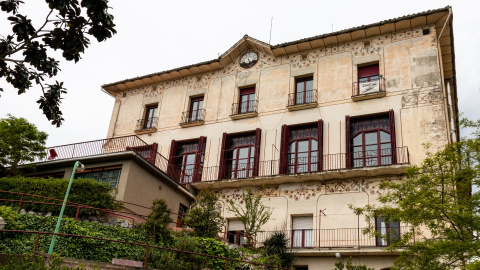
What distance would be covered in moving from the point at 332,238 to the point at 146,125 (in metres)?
14.9

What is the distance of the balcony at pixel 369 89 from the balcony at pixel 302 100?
212cm

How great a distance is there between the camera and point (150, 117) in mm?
30078

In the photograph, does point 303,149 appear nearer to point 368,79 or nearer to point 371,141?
point 371,141

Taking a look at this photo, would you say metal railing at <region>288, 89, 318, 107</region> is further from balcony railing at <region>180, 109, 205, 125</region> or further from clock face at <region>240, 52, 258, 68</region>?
balcony railing at <region>180, 109, 205, 125</region>

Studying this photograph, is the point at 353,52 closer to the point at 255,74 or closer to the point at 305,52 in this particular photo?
the point at 305,52

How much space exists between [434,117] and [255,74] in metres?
10.7

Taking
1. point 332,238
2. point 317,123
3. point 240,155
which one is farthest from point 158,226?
point 317,123

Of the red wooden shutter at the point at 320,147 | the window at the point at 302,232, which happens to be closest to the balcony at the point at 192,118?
the red wooden shutter at the point at 320,147

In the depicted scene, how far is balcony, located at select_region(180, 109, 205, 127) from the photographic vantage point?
90.1ft

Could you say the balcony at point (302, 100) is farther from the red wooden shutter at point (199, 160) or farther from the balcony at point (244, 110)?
the red wooden shutter at point (199, 160)

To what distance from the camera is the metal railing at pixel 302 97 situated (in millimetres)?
24719

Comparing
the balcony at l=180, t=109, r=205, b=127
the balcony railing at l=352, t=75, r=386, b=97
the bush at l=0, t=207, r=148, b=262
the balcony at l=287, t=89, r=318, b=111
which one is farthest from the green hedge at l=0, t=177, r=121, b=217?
the balcony railing at l=352, t=75, r=386, b=97

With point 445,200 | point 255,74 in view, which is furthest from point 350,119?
point 445,200

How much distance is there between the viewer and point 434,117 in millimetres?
21188
